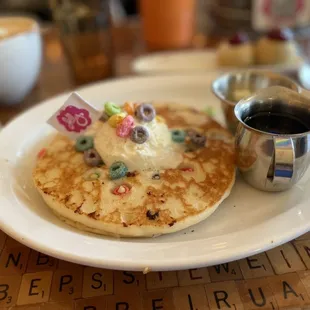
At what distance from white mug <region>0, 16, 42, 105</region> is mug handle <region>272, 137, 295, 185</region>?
45.3 inches

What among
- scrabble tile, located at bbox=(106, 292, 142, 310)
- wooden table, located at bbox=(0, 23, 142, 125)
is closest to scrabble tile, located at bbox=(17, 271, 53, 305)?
scrabble tile, located at bbox=(106, 292, 142, 310)

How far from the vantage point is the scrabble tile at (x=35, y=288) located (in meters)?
0.91

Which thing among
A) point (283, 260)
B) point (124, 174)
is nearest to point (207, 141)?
point (124, 174)

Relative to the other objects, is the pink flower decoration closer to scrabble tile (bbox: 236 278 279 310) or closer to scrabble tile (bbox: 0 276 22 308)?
scrabble tile (bbox: 0 276 22 308)

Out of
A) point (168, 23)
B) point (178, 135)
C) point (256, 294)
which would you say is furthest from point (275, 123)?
point (168, 23)

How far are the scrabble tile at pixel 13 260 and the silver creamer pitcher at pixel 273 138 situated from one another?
64cm

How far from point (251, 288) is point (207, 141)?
498 millimetres

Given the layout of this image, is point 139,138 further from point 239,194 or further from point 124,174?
point 239,194

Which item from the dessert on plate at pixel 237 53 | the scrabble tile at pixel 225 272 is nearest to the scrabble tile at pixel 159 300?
the scrabble tile at pixel 225 272

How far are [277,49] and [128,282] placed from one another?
1.37 m

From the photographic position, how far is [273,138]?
40.8 inches

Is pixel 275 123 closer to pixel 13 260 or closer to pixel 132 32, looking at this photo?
pixel 13 260

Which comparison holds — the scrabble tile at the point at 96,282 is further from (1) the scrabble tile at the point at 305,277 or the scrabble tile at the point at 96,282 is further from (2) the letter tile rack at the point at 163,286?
(1) the scrabble tile at the point at 305,277

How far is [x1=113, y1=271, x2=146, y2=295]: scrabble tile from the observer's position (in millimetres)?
934
